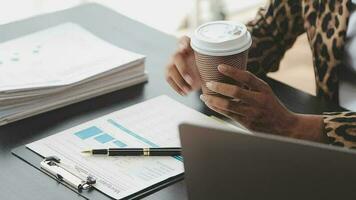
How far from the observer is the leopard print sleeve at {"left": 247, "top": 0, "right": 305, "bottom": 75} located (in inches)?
62.7

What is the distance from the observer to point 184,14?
3.51m

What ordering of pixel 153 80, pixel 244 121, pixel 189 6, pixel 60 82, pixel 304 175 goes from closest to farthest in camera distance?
1. pixel 304 175
2. pixel 244 121
3. pixel 60 82
4. pixel 153 80
5. pixel 189 6

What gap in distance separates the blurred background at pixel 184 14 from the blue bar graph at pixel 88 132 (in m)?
1.75

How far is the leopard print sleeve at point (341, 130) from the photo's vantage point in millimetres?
1230

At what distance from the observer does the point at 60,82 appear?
4.46 feet

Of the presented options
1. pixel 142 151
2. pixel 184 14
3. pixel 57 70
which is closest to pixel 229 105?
pixel 142 151

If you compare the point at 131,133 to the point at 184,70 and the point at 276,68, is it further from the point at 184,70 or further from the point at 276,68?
the point at 276,68

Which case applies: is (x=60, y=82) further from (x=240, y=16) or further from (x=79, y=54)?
(x=240, y=16)

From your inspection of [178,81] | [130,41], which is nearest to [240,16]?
[130,41]

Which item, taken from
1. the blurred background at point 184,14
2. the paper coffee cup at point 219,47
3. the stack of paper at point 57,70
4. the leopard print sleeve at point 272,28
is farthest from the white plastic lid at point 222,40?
the blurred background at point 184,14

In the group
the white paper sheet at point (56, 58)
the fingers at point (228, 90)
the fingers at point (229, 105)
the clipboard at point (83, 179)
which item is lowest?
the clipboard at point (83, 179)

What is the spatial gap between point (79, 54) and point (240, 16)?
2361mm

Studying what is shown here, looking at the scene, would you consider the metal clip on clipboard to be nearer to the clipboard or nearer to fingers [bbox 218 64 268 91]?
the clipboard

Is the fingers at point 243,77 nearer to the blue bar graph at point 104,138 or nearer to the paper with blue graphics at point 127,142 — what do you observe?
the paper with blue graphics at point 127,142
